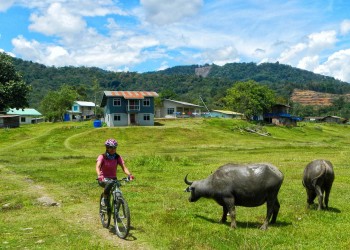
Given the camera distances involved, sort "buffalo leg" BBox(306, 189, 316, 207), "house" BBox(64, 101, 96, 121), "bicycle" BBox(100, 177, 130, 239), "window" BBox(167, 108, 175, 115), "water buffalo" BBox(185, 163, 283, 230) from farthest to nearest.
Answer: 1. "house" BBox(64, 101, 96, 121)
2. "window" BBox(167, 108, 175, 115)
3. "buffalo leg" BBox(306, 189, 316, 207)
4. "water buffalo" BBox(185, 163, 283, 230)
5. "bicycle" BBox(100, 177, 130, 239)

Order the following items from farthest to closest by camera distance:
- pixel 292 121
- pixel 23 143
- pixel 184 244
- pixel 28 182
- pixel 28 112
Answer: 1. pixel 28 112
2. pixel 292 121
3. pixel 23 143
4. pixel 28 182
5. pixel 184 244

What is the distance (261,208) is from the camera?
16.6 metres

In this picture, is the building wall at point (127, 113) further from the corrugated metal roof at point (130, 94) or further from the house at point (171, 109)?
the house at point (171, 109)

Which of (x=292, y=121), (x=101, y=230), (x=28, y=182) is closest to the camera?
(x=101, y=230)

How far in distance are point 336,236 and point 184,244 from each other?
187 inches

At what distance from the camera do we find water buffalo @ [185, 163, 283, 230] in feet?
42.0

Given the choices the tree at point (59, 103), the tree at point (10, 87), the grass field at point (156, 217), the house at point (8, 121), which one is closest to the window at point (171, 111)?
the tree at point (59, 103)

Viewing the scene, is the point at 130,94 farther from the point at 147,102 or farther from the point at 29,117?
the point at 29,117

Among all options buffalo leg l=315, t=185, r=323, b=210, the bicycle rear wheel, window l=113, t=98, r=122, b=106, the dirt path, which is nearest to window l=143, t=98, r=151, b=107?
window l=113, t=98, r=122, b=106

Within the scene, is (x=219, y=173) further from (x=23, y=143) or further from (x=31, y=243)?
(x=23, y=143)

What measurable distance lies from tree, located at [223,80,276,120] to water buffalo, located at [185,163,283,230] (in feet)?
318

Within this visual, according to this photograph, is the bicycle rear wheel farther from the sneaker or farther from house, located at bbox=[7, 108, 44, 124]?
house, located at bbox=[7, 108, 44, 124]

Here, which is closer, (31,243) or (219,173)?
(31,243)

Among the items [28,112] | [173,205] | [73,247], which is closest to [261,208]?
[173,205]
